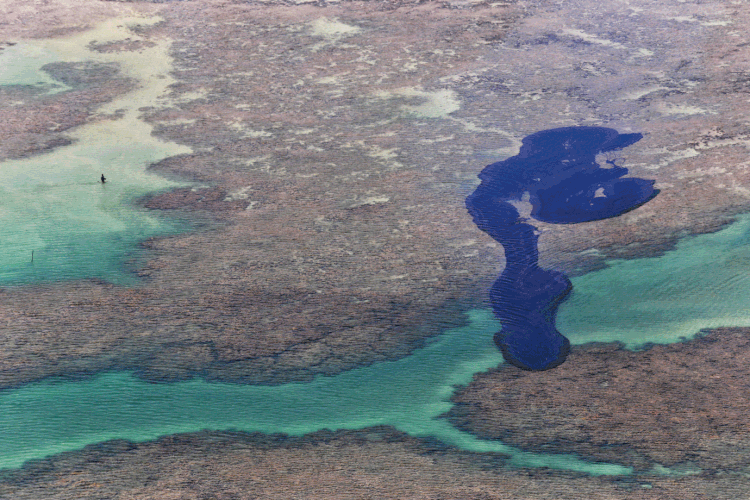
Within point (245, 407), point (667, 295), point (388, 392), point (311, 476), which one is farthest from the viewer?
point (667, 295)

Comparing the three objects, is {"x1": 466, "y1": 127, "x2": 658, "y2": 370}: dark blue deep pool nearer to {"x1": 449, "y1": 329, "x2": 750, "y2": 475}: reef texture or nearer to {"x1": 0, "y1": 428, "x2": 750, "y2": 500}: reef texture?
{"x1": 449, "y1": 329, "x2": 750, "y2": 475}: reef texture

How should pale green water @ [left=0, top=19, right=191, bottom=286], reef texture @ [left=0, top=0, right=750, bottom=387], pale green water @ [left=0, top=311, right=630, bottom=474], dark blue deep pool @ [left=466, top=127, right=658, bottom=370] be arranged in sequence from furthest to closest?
pale green water @ [left=0, top=19, right=191, bottom=286]
reef texture @ [left=0, top=0, right=750, bottom=387]
dark blue deep pool @ [left=466, top=127, right=658, bottom=370]
pale green water @ [left=0, top=311, right=630, bottom=474]

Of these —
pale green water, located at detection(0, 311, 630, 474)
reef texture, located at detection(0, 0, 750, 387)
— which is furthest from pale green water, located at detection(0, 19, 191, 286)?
pale green water, located at detection(0, 311, 630, 474)

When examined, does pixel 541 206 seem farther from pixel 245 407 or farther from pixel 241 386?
pixel 245 407

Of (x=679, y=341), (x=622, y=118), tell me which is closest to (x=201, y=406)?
(x=679, y=341)

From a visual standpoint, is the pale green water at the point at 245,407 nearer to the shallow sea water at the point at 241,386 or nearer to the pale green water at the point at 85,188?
the shallow sea water at the point at 241,386

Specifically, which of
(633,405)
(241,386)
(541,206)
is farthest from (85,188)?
(633,405)
